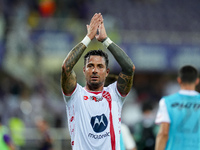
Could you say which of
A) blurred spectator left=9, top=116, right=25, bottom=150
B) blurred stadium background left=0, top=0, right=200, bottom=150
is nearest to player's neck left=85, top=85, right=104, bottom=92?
blurred spectator left=9, top=116, right=25, bottom=150

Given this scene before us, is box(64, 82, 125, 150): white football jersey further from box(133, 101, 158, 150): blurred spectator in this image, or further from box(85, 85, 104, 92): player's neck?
box(133, 101, 158, 150): blurred spectator

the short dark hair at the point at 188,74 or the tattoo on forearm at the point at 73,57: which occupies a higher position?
the tattoo on forearm at the point at 73,57

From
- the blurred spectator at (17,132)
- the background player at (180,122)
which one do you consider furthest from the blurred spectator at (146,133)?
the blurred spectator at (17,132)

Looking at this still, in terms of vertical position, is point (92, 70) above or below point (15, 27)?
below

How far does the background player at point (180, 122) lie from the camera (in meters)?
7.25

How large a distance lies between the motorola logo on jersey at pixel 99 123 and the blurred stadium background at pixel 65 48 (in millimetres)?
10771

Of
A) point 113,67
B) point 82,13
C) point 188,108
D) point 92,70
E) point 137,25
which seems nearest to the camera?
point 92,70

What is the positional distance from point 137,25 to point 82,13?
303 centimetres

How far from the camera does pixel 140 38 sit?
22391 millimetres

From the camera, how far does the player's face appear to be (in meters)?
5.93

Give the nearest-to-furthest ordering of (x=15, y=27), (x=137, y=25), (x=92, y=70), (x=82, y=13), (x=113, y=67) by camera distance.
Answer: (x=92, y=70) < (x=15, y=27) < (x=113, y=67) < (x=82, y=13) < (x=137, y=25)

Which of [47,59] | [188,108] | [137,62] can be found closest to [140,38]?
[137,62]

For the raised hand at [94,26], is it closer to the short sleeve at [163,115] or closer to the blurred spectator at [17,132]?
the short sleeve at [163,115]

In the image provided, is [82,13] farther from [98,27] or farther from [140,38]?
[98,27]
